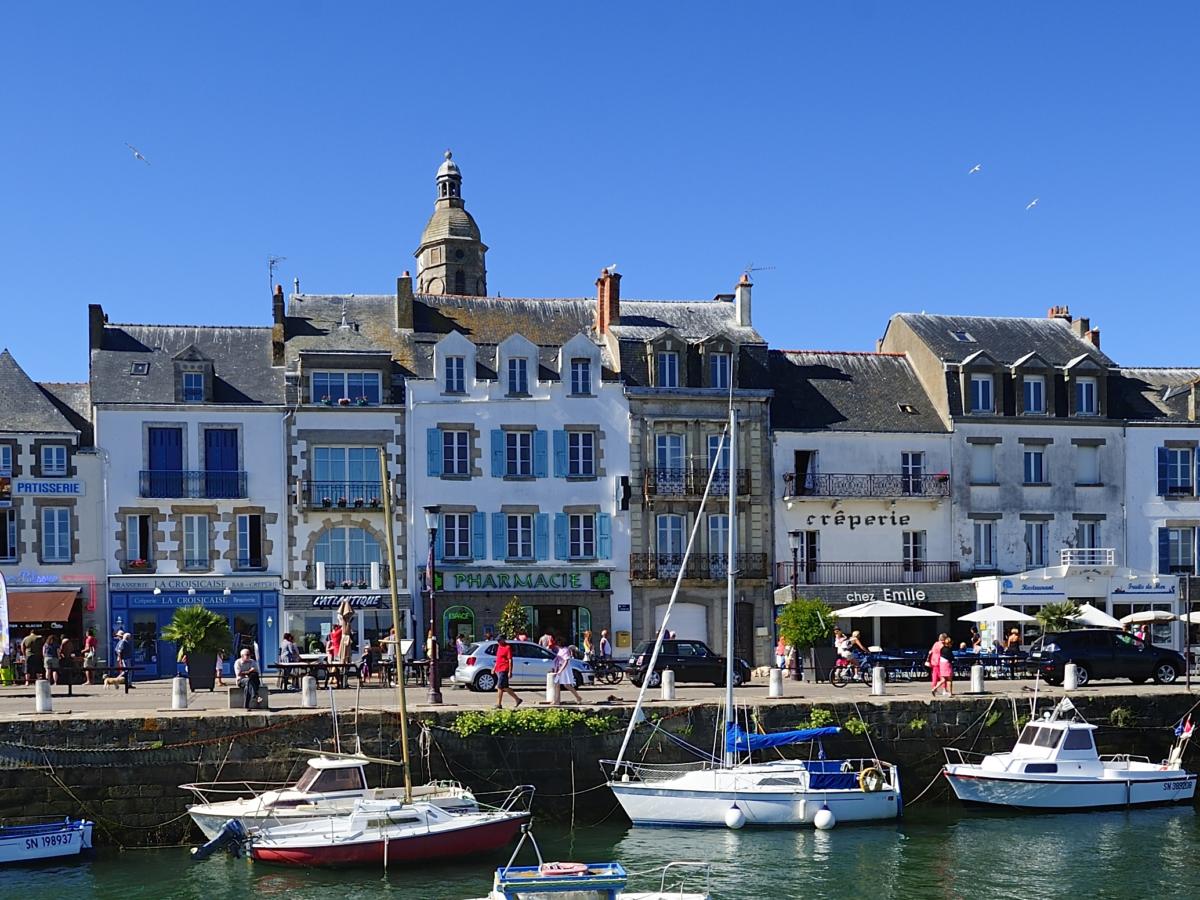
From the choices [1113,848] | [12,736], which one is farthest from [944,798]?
[12,736]

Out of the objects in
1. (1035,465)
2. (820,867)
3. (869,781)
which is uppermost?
(1035,465)

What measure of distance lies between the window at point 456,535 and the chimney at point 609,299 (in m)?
6.87

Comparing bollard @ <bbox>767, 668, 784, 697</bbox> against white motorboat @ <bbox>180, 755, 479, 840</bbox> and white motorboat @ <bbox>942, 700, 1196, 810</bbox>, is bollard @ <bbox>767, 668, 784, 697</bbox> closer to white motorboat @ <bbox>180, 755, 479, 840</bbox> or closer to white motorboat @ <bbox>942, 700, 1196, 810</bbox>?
white motorboat @ <bbox>942, 700, 1196, 810</bbox>

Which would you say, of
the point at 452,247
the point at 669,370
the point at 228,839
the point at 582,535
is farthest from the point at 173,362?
the point at 452,247

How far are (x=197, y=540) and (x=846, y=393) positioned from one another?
18.6 meters

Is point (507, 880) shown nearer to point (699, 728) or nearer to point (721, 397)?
point (699, 728)

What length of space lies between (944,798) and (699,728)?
483 cm

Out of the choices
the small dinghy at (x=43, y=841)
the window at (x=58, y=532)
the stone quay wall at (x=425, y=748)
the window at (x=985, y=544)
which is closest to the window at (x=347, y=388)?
the window at (x=58, y=532)

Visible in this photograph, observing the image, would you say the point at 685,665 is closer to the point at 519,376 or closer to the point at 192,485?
the point at 519,376

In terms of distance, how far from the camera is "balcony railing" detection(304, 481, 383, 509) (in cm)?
3922

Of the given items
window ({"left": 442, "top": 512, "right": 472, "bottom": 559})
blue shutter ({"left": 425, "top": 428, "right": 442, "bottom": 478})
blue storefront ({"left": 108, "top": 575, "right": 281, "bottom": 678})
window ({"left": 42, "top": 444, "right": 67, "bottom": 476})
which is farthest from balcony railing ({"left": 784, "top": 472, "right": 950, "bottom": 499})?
window ({"left": 42, "top": 444, "right": 67, "bottom": 476})

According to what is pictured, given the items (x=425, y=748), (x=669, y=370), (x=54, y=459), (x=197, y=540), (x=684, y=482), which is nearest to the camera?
(x=425, y=748)

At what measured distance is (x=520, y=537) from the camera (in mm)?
40375

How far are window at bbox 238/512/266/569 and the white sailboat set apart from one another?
Result: 16403 millimetres
